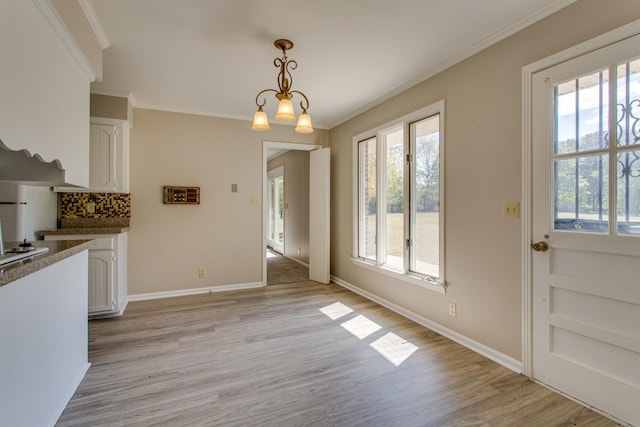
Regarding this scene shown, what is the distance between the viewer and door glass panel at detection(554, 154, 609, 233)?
1.82 meters

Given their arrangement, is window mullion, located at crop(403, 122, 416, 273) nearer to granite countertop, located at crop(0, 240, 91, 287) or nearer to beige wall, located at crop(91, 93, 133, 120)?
granite countertop, located at crop(0, 240, 91, 287)

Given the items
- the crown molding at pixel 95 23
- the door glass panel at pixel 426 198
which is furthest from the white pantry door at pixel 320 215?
the crown molding at pixel 95 23

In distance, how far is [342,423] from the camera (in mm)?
1744

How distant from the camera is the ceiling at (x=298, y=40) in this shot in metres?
2.06

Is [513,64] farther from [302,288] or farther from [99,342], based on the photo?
[99,342]

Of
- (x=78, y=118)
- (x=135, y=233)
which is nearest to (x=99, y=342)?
(x=135, y=233)

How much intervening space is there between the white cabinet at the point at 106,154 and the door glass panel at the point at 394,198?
125 inches

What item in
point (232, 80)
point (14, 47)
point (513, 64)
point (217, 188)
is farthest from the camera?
point (217, 188)

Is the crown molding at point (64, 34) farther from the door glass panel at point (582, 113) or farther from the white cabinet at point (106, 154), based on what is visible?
the door glass panel at point (582, 113)

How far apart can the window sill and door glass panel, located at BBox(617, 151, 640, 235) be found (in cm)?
142

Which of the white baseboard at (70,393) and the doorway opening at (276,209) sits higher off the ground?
the doorway opening at (276,209)

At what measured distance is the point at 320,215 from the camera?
489 centimetres

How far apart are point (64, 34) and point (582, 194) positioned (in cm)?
328

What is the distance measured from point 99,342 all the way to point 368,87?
369 cm
